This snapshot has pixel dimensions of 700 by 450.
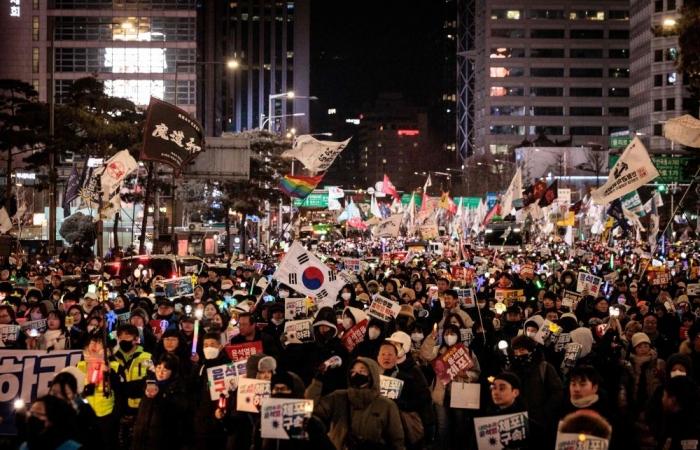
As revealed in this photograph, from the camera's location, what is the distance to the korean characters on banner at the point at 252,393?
8.28 metres

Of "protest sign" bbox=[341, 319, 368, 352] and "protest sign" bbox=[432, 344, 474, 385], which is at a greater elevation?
"protest sign" bbox=[341, 319, 368, 352]

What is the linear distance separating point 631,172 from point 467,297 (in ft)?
22.5

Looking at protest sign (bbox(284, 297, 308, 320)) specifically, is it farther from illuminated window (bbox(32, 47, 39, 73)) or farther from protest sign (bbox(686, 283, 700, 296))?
illuminated window (bbox(32, 47, 39, 73))

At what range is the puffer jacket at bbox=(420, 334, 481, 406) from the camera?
33.7ft

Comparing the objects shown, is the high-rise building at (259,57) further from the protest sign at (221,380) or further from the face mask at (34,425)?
the face mask at (34,425)

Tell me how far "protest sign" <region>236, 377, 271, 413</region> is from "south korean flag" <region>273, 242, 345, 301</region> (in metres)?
6.70

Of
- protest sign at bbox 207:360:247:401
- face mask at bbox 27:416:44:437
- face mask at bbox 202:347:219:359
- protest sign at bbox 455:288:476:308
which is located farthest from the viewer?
protest sign at bbox 455:288:476:308

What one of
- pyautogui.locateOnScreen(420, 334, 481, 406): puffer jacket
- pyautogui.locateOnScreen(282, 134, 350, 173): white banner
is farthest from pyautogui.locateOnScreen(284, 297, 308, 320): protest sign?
pyautogui.locateOnScreen(282, 134, 350, 173): white banner

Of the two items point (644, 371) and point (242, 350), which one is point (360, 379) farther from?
point (644, 371)

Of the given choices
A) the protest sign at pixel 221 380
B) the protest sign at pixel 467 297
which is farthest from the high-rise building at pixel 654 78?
the protest sign at pixel 221 380

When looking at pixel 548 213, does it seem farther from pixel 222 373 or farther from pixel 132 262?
pixel 222 373

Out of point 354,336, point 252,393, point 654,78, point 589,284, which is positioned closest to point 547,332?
point 354,336

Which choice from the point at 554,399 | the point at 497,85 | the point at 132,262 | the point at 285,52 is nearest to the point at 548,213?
the point at 132,262

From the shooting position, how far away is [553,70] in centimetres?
14112
